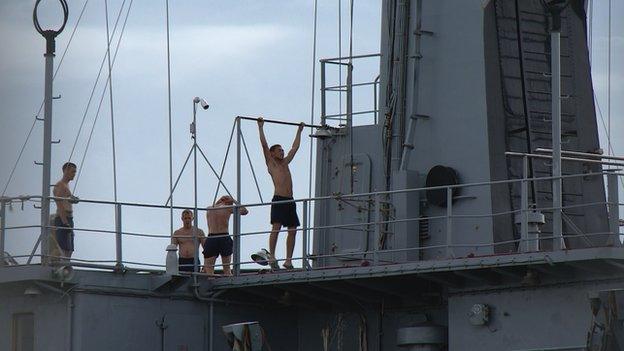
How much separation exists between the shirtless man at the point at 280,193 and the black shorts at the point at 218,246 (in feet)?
2.59

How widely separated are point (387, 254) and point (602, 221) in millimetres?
3204

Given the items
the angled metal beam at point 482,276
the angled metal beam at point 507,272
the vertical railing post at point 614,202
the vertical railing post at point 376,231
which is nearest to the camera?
the vertical railing post at point 614,202

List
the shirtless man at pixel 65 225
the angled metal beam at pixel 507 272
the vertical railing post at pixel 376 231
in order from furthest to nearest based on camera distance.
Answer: the shirtless man at pixel 65 225
the vertical railing post at pixel 376 231
the angled metal beam at pixel 507 272

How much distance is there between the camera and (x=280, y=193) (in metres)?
24.0

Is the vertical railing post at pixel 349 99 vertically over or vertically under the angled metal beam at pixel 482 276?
over

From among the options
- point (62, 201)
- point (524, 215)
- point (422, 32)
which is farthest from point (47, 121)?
point (524, 215)

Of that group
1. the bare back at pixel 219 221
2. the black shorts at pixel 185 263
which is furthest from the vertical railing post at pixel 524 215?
the black shorts at pixel 185 263

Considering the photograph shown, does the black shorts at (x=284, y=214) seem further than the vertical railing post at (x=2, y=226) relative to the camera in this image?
A: Yes

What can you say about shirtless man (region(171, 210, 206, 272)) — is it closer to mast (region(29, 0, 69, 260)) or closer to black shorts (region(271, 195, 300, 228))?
black shorts (region(271, 195, 300, 228))

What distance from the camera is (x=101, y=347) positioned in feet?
74.2

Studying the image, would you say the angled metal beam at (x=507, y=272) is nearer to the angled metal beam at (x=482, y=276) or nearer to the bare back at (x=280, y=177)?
the angled metal beam at (x=482, y=276)

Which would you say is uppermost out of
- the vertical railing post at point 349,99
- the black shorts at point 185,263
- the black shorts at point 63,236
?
the vertical railing post at point 349,99

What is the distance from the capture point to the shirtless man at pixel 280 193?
2384 cm

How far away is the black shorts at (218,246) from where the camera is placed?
24312 mm
